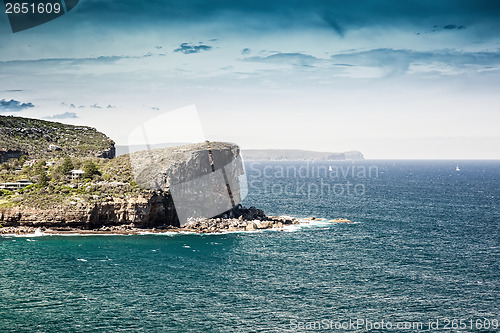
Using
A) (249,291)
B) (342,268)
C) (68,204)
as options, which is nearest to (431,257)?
(342,268)

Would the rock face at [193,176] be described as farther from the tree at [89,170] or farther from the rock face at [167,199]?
the tree at [89,170]

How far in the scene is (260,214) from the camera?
111 metres

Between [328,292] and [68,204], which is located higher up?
[68,204]

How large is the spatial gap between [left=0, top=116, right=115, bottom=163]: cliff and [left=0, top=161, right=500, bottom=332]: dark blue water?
174ft

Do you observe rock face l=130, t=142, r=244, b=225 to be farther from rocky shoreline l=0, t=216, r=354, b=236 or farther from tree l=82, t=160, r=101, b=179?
tree l=82, t=160, r=101, b=179

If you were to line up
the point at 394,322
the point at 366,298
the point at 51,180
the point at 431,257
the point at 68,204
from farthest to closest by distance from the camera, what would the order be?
1. the point at 51,180
2. the point at 68,204
3. the point at 431,257
4. the point at 366,298
5. the point at 394,322

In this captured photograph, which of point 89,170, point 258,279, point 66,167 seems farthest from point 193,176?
point 258,279

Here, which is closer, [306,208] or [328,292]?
[328,292]

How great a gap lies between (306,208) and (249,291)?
74.7 meters

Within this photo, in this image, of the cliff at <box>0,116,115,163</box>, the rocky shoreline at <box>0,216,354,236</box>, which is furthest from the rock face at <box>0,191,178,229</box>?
the cliff at <box>0,116,115,163</box>

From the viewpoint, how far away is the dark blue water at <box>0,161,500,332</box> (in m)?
50.1

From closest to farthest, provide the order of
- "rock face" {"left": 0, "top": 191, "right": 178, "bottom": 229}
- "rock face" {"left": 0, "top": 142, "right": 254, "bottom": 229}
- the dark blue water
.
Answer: the dark blue water → "rock face" {"left": 0, "top": 191, "right": 178, "bottom": 229} → "rock face" {"left": 0, "top": 142, "right": 254, "bottom": 229}

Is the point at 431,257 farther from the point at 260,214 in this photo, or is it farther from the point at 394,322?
the point at 260,214

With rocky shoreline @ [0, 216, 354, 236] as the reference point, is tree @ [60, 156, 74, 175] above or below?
above
